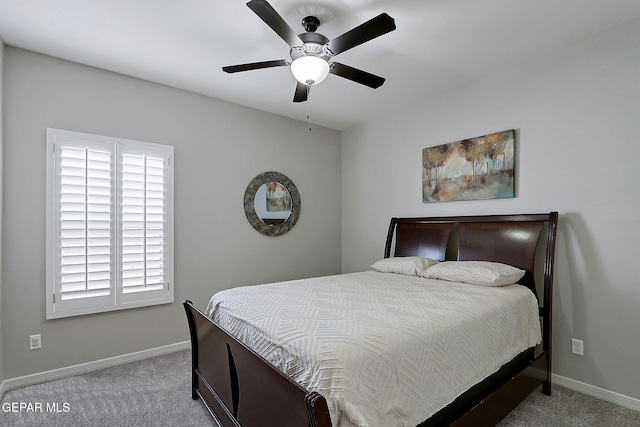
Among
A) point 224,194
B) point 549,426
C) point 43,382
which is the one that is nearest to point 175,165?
point 224,194

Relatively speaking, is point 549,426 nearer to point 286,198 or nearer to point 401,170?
point 401,170

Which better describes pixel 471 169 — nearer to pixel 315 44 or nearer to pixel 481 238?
pixel 481 238

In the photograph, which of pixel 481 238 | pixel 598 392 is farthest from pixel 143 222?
pixel 598 392

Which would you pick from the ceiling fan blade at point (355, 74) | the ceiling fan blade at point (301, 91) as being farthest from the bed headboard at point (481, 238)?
the ceiling fan blade at point (301, 91)

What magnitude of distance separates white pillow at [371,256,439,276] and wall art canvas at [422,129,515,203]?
29.4 inches

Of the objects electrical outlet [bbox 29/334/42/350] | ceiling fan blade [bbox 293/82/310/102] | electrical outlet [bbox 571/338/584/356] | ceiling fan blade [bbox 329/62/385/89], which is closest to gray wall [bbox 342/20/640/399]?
electrical outlet [bbox 571/338/584/356]

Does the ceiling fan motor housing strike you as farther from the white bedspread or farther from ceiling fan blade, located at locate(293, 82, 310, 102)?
the white bedspread

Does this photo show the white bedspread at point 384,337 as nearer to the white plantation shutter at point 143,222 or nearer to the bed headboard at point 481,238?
the bed headboard at point 481,238

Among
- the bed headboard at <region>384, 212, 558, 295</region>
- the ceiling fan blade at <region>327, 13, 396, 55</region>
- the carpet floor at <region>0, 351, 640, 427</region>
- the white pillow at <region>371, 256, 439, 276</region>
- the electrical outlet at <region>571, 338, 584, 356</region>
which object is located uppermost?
the ceiling fan blade at <region>327, 13, 396, 55</region>

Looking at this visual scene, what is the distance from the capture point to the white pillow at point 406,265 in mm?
3078

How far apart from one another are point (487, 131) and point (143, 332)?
3880 mm

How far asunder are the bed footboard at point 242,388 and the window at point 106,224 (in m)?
1.09

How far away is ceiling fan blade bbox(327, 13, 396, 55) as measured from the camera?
173 cm

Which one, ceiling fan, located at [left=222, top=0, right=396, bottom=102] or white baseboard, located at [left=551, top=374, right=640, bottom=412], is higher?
ceiling fan, located at [left=222, top=0, right=396, bottom=102]
